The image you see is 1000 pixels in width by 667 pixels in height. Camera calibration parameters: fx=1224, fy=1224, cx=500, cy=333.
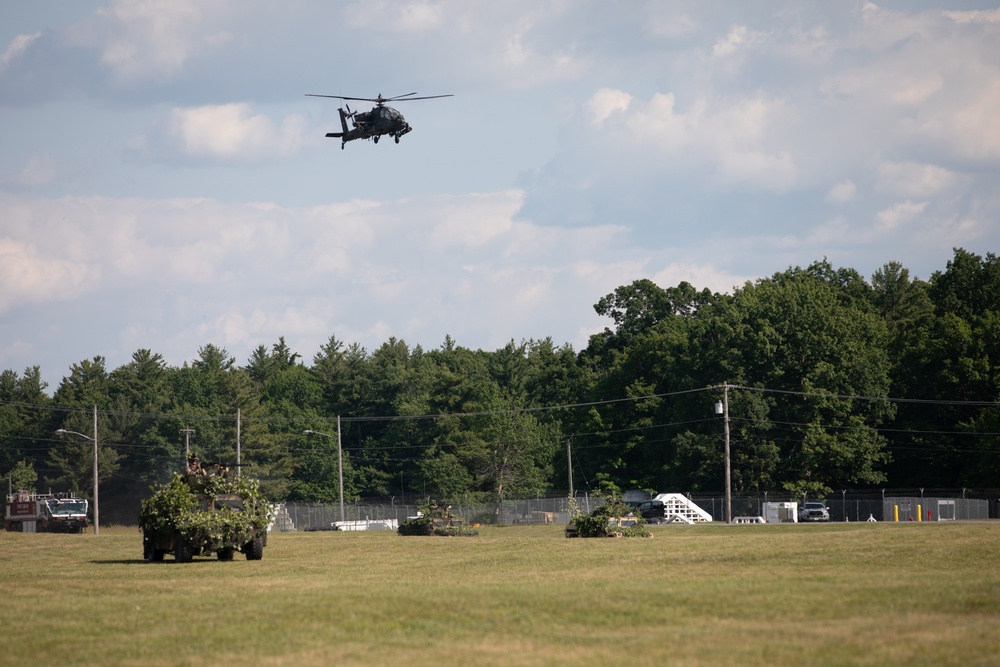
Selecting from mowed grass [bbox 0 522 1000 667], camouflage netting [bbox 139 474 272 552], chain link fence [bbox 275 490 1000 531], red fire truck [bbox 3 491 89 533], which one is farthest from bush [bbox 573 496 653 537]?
red fire truck [bbox 3 491 89 533]

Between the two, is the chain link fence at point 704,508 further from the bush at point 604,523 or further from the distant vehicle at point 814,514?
the bush at point 604,523

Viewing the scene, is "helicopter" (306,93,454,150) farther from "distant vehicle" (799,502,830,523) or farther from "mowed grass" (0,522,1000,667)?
"distant vehicle" (799,502,830,523)

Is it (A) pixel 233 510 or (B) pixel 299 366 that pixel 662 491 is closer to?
(A) pixel 233 510

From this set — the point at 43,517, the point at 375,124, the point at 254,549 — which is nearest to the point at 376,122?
the point at 375,124

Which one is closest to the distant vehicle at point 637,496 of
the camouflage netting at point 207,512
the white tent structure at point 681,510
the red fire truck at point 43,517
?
the white tent structure at point 681,510

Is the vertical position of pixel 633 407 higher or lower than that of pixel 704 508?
higher

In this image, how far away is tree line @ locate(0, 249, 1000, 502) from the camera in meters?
84.7

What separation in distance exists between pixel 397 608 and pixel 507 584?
186 inches

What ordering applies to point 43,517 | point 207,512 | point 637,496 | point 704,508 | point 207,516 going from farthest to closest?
point 637,496 < point 704,508 < point 43,517 < point 207,512 < point 207,516

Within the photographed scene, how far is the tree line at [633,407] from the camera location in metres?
84.7

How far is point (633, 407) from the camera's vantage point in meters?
98.4

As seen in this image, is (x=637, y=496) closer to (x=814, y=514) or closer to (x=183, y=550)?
(x=814, y=514)

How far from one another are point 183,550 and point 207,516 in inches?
59.8

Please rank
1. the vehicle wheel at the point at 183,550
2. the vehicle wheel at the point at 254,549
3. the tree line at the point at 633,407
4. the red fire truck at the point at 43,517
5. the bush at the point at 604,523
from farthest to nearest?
1. the tree line at the point at 633,407
2. the red fire truck at the point at 43,517
3. the bush at the point at 604,523
4. the vehicle wheel at the point at 254,549
5. the vehicle wheel at the point at 183,550
